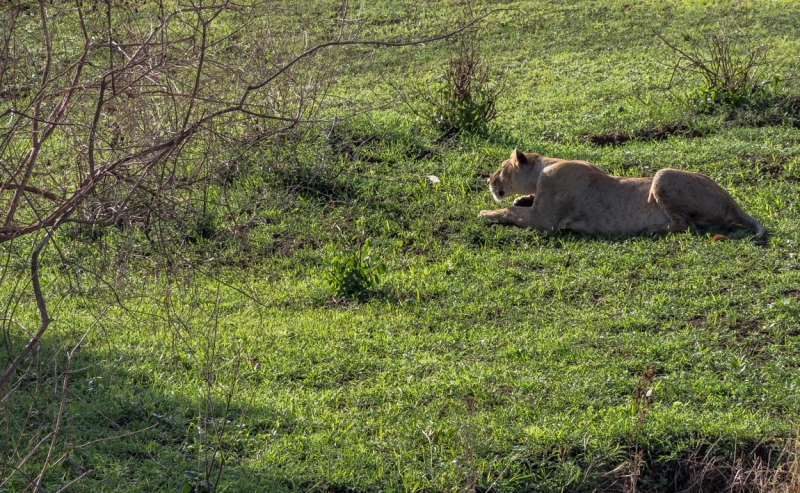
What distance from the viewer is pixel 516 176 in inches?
380

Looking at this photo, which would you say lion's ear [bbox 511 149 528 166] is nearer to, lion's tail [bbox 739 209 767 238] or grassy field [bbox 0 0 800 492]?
grassy field [bbox 0 0 800 492]

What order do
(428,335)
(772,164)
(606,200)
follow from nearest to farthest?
(428,335) < (606,200) < (772,164)

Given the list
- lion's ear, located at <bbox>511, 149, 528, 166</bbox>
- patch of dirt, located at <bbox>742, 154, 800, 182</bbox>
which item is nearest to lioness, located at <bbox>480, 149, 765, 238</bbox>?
lion's ear, located at <bbox>511, 149, 528, 166</bbox>

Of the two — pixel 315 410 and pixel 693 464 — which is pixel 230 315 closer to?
pixel 315 410

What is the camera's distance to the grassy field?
17.8 ft

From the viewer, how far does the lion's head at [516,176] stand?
958cm

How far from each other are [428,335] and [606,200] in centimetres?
274

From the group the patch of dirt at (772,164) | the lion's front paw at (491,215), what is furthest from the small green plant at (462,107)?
the patch of dirt at (772,164)

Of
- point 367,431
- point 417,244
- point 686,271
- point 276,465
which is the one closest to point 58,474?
point 276,465

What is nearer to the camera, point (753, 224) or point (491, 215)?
point (753, 224)

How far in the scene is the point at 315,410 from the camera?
602cm

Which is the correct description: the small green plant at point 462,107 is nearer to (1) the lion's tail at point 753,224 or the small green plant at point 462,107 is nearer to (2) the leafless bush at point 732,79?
(2) the leafless bush at point 732,79

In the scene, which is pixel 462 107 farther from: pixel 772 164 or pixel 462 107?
pixel 772 164

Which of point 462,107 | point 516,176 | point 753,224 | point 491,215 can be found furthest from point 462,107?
point 753,224
